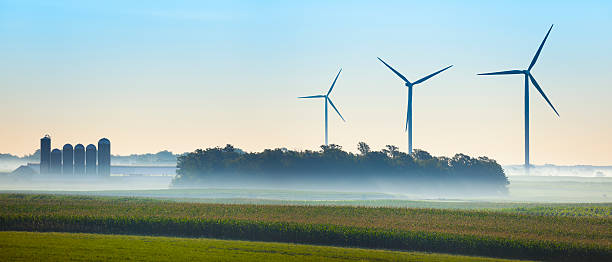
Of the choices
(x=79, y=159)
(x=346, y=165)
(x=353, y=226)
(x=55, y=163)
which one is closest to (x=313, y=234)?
(x=353, y=226)

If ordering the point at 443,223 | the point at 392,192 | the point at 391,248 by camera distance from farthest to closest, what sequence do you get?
the point at 392,192 → the point at 443,223 → the point at 391,248

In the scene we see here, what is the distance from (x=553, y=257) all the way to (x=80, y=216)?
124ft

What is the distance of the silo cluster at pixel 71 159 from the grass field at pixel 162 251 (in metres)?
111

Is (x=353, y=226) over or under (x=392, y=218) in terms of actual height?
under

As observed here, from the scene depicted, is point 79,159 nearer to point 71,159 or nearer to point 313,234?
point 71,159

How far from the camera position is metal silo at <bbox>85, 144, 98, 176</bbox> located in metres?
164

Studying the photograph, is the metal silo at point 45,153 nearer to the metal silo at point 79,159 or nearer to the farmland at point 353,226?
the metal silo at point 79,159

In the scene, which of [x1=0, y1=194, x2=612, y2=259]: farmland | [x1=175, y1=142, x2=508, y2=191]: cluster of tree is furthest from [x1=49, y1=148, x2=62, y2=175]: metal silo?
[x1=0, y1=194, x2=612, y2=259]: farmland

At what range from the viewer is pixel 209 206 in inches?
2901

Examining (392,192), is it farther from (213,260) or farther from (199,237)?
(213,260)

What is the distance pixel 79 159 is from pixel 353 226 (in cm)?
11506

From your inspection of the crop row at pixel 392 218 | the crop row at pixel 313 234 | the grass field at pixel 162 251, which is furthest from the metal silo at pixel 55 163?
the grass field at pixel 162 251

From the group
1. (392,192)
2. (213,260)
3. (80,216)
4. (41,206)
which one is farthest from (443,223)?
(392,192)

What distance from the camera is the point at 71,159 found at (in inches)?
6432
